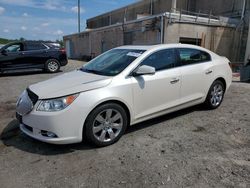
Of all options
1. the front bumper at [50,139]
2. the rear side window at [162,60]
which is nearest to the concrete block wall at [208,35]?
the rear side window at [162,60]

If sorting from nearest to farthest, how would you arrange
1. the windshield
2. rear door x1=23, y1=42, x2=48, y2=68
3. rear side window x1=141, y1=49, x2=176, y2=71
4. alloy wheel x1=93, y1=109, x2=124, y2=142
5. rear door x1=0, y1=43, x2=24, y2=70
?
alloy wheel x1=93, y1=109, x2=124, y2=142 → the windshield → rear side window x1=141, y1=49, x2=176, y2=71 → rear door x1=0, y1=43, x2=24, y2=70 → rear door x1=23, y1=42, x2=48, y2=68

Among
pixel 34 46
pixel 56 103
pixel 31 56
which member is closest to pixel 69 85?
pixel 56 103

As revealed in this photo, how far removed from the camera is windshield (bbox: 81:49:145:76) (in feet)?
12.7

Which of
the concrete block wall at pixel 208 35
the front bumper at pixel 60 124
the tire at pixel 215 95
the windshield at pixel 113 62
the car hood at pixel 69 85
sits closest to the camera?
the front bumper at pixel 60 124

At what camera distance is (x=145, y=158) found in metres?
3.18

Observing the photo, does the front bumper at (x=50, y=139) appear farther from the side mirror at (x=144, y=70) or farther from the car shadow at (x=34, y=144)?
the side mirror at (x=144, y=70)

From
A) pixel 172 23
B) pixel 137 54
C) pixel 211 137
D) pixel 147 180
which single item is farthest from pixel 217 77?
pixel 172 23

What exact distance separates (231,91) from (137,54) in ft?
14.9

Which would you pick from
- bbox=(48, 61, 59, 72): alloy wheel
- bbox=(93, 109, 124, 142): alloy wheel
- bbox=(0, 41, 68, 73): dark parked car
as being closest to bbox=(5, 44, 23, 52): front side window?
bbox=(0, 41, 68, 73): dark parked car

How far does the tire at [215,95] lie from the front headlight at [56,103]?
10.3ft

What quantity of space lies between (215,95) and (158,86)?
1.93 meters

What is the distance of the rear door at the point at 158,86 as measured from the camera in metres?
3.80

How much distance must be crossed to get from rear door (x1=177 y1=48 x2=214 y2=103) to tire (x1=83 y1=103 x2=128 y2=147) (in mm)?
1486

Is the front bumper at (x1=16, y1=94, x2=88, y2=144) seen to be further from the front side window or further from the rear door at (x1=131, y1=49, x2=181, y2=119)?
the front side window
